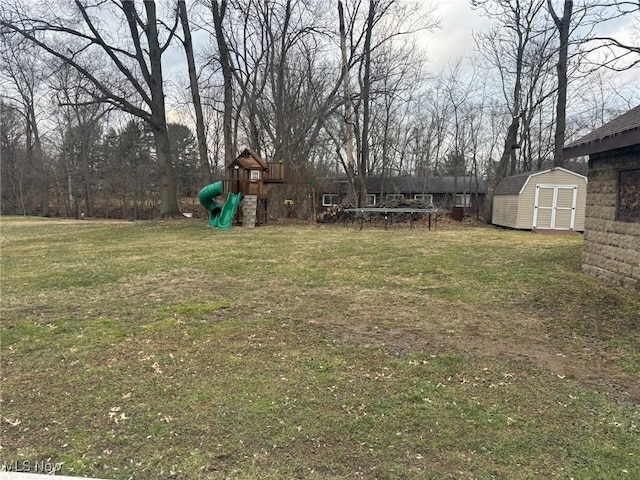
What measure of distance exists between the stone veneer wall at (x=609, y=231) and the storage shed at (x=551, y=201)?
30.3ft

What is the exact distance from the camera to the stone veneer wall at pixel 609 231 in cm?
581

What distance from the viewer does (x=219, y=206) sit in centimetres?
1561

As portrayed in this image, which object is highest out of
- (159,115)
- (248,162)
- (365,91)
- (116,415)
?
(365,91)

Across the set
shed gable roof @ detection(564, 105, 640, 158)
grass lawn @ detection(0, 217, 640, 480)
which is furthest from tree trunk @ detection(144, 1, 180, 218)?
shed gable roof @ detection(564, 105, 640, 158)

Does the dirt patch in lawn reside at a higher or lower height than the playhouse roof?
lower

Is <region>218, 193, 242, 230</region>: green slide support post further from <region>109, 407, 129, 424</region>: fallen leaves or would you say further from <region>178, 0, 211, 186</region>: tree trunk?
<region>109, 407, 129, 424</region>: fallen leaves

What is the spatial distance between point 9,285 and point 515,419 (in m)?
6.56

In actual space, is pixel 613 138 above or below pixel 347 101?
below

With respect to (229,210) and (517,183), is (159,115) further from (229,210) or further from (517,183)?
(517,183)

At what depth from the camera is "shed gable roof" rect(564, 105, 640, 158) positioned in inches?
217

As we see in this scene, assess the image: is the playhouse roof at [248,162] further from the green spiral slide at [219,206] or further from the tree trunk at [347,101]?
the tree trunk at [347,101]

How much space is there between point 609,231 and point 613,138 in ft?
4.77

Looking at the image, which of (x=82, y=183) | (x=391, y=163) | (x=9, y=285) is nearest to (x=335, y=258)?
(x=9, y=285)

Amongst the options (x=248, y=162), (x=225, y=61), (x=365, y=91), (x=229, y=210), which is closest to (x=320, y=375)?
(x=229, y=210)
